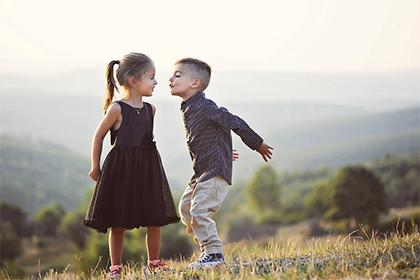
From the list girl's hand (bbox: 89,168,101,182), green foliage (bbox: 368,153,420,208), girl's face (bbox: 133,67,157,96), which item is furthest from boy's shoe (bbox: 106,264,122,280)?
green foliage (bbox: 368,153,420,208)

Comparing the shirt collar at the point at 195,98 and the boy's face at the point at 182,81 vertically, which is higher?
the boy's face at the point at 182,81

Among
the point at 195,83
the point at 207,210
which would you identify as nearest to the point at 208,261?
the point at 207,210

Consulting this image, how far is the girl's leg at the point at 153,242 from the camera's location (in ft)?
20.6

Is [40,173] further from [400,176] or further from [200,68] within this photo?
[200,68]

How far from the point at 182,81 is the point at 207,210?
1.00 meters

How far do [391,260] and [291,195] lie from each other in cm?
4943

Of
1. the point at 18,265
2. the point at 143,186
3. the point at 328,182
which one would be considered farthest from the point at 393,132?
the point at 143,186

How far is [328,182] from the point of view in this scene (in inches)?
1804

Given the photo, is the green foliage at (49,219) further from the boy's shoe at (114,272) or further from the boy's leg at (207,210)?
the boy's leg at (207,210)

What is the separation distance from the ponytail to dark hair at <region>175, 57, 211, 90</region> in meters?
0.52

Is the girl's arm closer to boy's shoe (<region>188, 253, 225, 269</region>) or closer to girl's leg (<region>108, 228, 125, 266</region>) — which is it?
girl's leg (<region>108, 228, 125, 266</region>)

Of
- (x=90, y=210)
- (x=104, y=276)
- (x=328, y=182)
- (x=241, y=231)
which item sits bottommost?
(x=241, y=231)

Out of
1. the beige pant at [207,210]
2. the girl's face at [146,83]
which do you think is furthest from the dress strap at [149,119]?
the beige pant at [207,210]

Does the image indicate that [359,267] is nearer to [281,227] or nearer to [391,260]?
[391,260]
